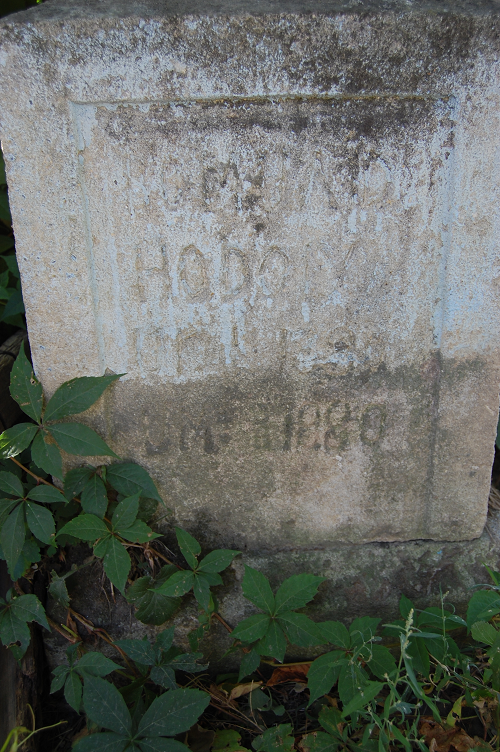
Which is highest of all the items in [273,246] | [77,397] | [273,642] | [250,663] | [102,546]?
[273,246]

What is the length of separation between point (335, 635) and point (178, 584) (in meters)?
0.46

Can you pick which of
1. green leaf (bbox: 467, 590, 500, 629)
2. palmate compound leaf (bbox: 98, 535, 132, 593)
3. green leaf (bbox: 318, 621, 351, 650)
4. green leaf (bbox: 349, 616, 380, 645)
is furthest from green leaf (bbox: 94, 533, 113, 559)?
green leaf (bbox: 467, 590, 500, 629)

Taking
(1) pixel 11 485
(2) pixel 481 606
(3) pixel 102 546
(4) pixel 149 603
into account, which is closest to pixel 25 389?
(1) pixel 11 485

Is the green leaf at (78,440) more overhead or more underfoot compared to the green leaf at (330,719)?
more overhead

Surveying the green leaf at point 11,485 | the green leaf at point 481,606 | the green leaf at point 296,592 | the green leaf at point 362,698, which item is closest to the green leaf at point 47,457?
the green leaf at point 11,485

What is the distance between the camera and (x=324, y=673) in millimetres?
1403

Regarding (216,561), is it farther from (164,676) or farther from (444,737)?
(444,737)

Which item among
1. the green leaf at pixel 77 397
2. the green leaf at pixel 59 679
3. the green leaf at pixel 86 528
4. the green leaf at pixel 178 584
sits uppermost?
the green leaf at pixel 77 397

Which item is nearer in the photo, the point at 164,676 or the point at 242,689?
the point at 164,676

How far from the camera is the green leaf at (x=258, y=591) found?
4.83 ft

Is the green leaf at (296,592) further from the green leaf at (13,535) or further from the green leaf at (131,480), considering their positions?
the green leaf at (13,535)

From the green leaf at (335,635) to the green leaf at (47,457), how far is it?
0.84m

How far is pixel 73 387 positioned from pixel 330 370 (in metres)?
0.76

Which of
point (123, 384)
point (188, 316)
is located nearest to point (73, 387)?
point (123, 384)
